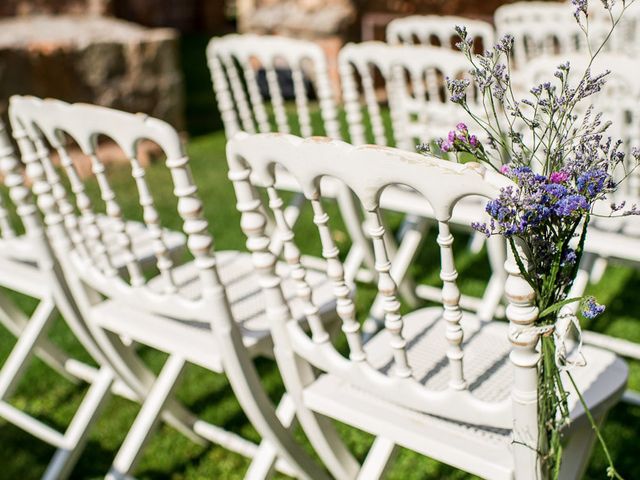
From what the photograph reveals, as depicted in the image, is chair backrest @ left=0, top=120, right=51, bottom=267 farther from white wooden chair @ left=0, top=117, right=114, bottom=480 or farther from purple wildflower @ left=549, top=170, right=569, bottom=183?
purple wildflower @ left=549, top=170, right=569, bottom=183

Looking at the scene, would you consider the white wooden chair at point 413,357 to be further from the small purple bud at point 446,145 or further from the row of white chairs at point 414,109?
the row of white chairs at point 414,109

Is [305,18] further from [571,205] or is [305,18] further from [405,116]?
[571,205]

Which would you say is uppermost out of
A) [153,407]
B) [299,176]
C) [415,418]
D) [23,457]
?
[299,176]

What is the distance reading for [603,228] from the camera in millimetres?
2197

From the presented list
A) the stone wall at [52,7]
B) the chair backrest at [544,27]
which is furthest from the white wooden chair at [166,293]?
the stone wall at [52,7]

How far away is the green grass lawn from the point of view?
8.28 ft

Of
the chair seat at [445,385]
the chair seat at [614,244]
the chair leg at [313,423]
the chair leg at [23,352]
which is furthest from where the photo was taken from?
the chair leg at [23,352]

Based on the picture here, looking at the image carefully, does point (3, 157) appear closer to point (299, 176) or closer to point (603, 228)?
point (299, 176)

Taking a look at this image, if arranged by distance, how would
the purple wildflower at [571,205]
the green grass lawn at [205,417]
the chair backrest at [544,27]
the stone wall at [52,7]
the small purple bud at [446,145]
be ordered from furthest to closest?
the stone wall at [52,7] < the chair backrest at [544,27] < the green grass lawn at [205,417] < the small purple bud at [446,145] < the purple wildflower at [571,205]

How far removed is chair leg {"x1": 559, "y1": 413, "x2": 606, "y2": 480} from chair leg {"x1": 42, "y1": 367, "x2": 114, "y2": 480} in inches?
55.3

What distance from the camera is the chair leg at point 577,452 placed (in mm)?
1663

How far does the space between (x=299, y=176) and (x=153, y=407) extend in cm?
113

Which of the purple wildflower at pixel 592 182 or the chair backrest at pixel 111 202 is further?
the chair backrest at pixel 111 202

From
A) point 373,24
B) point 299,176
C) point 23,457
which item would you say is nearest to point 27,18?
point 373,24
